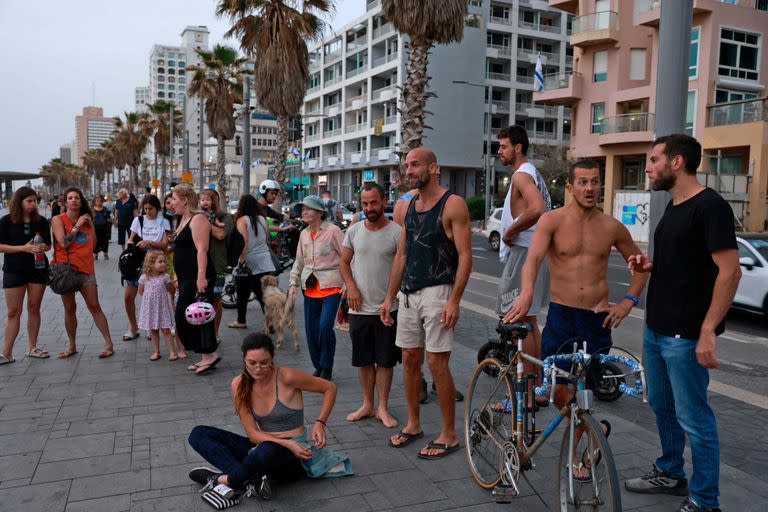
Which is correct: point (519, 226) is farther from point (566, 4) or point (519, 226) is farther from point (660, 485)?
point (566, 4)

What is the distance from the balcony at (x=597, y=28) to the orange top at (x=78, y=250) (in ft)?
109

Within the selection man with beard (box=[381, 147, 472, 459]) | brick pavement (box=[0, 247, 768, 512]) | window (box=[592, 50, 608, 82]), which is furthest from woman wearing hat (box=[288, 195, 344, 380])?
window (box=[592, 50, 608, 82])

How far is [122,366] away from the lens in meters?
6.69

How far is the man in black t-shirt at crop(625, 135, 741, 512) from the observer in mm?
3238

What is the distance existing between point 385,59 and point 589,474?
5413 centimetres

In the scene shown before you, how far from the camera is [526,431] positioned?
353cm

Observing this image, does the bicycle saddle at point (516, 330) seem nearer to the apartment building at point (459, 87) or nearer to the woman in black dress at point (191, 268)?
the woman in black dress at point (191, 268)

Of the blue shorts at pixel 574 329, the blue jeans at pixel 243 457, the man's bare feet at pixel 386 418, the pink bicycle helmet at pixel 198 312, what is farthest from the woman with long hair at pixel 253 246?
the blue shorts at pixel 574 329

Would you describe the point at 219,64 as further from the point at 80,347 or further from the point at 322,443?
the point at 322,443

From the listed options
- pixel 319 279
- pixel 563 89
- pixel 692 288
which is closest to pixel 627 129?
pixel 563 89

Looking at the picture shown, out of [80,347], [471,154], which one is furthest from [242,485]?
[471,154]

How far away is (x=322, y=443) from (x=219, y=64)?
33.6 m

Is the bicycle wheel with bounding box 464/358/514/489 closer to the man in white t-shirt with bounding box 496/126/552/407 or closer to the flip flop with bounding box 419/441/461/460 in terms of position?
the flip flop with bounding box 419/441/461/460

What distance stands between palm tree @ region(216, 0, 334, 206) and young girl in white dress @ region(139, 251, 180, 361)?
1576 cm
